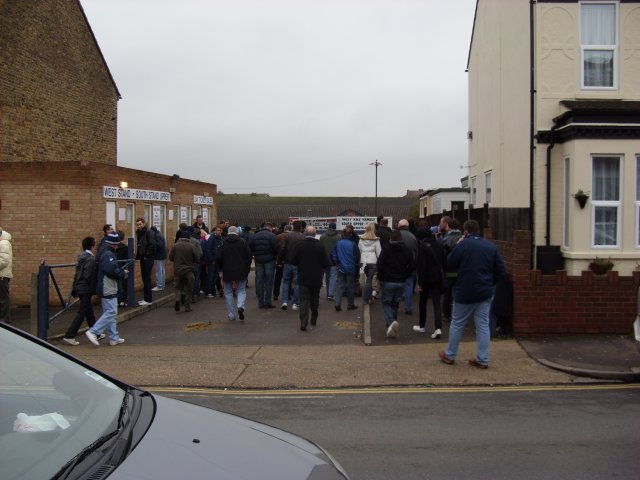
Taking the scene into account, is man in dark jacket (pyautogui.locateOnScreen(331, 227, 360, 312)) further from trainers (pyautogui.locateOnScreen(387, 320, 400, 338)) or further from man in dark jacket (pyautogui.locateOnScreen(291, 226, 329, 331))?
trainers (pyautogui.locateOnScreen(387, 320, 400, 338))

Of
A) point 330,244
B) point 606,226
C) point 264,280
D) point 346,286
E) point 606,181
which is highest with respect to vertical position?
point 606,181

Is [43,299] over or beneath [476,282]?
beneath

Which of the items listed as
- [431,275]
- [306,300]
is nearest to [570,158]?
[431,275]

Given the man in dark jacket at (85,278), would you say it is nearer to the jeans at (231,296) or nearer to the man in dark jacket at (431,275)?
the jeans at (231,296)

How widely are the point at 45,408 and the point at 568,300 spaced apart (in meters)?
8.96

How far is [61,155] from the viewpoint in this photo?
67.4 ft

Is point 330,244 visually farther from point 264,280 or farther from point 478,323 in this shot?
point 478,323

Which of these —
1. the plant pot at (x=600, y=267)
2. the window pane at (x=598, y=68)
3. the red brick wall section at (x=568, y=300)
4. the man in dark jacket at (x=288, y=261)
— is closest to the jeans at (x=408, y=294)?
the man in dark jacket at (x=288, y=261)

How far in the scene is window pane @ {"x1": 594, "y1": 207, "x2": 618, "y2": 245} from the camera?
36.5 ft

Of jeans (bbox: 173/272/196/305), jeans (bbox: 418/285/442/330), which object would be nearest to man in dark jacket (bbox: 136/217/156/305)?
jeans (bbox: 173/272/196/305)

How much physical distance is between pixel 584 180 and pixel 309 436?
25.1 ft

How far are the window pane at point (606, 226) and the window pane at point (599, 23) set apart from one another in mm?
3650

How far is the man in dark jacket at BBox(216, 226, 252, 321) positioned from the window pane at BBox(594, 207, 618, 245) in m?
6.72

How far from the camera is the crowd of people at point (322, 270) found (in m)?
8.30
